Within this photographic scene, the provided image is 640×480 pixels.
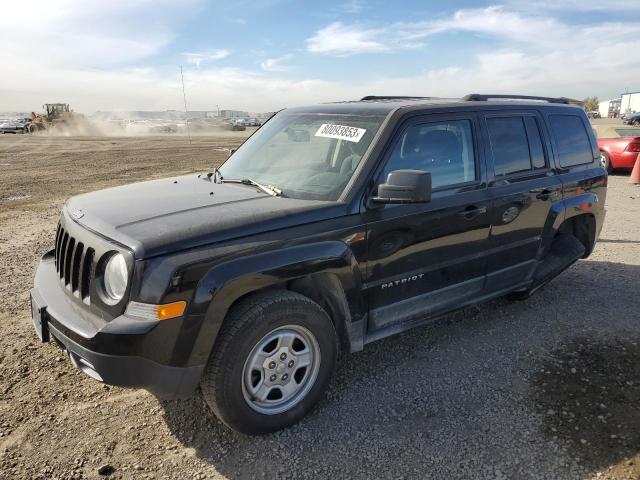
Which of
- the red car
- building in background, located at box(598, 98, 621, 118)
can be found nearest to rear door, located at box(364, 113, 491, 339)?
the red car

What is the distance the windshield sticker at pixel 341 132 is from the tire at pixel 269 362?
120 centimetres

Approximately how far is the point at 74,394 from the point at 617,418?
3476 mm

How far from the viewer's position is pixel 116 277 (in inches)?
101

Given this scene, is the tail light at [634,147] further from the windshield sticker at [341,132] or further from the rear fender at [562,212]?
the windshield sticker at [341,132]

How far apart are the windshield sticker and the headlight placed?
1.68 meters

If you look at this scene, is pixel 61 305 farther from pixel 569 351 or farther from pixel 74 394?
pixel 569 351

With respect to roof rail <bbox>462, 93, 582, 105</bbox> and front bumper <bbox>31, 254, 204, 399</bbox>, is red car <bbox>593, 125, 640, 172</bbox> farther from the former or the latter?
front bumper <bbox>31, 254, 204, 399</bbox>

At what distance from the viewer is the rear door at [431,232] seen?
3.23m

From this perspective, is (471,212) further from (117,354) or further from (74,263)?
(74,263)

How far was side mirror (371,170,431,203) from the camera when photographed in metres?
2.90

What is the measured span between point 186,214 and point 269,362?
0.96m

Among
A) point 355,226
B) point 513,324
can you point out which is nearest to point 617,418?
point 513,324

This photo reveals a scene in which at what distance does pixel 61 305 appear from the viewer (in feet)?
9.36

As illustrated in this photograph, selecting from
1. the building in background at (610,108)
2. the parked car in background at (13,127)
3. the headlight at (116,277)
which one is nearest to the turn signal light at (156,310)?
the headlight at (116,277)
